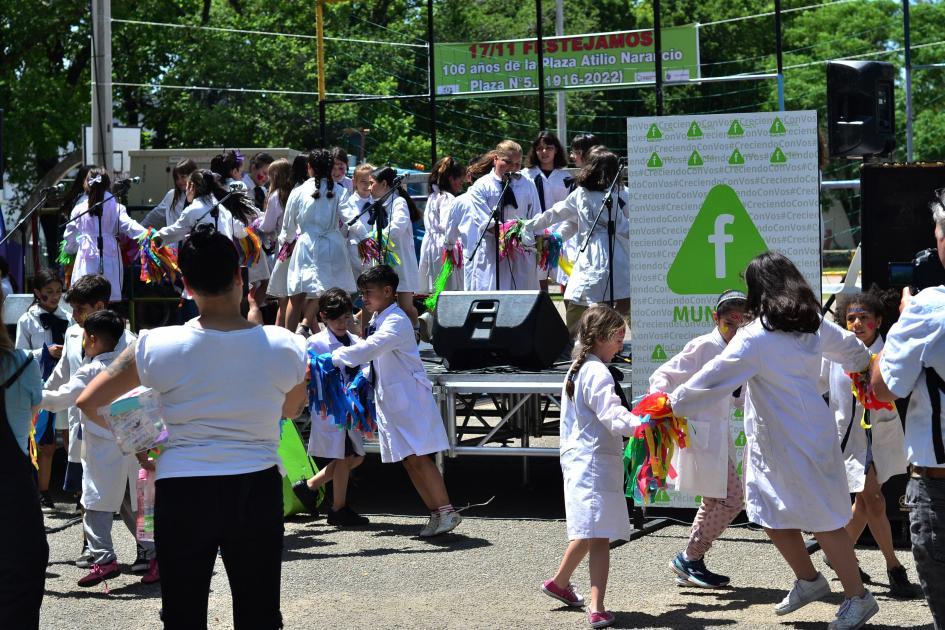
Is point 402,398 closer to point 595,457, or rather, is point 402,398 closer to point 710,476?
point 710,476

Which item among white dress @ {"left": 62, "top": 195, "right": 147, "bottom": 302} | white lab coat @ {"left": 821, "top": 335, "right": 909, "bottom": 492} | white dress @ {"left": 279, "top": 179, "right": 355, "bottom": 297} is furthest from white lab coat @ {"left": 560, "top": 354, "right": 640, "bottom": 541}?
white dress @ {"left": 62, "top": 195, "right": 147, "bottom": 302}

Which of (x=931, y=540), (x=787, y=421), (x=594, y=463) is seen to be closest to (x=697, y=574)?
(x=594, y=463)

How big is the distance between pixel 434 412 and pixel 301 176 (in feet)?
12.9

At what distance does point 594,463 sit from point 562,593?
2.22 feet

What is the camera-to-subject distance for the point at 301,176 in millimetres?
11336

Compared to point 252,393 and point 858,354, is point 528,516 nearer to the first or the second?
point 858,354

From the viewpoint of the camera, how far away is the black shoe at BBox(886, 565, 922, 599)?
20.8 feet

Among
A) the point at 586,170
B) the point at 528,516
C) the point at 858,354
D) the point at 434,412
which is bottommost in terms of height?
the point at 528,516

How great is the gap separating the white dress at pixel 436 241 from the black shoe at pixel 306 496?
9.25 ft

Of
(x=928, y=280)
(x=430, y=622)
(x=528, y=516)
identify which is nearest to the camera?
(x=430, y=622)

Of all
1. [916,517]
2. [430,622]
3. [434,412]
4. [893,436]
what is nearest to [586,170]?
[434,412]

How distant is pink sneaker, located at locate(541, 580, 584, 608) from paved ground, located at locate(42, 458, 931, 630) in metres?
0.06

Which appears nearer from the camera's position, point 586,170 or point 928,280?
point 928,280

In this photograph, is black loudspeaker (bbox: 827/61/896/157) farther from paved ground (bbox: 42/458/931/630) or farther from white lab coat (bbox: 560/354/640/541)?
white lab coat (bbox: 560/354/640/541)
